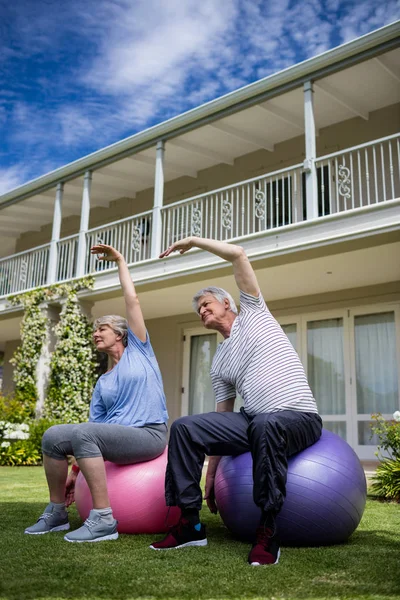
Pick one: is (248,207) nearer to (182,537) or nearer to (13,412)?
(13,412)

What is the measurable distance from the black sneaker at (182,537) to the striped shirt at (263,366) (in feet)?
2.07

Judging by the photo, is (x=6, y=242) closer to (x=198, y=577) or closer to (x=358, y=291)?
(x=358, y=291)

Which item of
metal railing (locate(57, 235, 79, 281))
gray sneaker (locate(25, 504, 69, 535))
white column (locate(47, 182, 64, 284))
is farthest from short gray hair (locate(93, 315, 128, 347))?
white column (locate(47, 182, 64, 284))

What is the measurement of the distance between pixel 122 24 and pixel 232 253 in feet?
32.5

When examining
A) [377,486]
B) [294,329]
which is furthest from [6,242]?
[377,486]

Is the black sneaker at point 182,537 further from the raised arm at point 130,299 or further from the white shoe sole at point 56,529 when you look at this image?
the raised arm at point 130,299

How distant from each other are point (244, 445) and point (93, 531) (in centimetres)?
88

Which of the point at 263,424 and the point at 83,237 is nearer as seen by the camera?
the point at 263,424

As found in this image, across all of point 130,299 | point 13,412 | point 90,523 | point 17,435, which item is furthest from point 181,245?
point 13,412

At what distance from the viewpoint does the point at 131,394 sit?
3.38 meters

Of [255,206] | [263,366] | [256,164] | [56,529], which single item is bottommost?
[56,529]

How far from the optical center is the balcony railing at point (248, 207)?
8.55m

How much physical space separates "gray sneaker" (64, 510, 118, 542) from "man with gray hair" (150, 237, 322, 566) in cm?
32

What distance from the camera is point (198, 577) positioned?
2264mm
